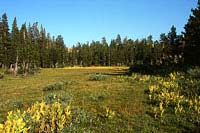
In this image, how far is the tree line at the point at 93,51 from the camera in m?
50.6

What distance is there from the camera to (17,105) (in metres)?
18.3

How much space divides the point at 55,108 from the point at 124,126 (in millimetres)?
2822

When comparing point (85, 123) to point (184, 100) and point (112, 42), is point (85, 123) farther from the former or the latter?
point (112, 42)

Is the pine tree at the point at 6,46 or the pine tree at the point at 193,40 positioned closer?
the pine tree at the point at 193,40

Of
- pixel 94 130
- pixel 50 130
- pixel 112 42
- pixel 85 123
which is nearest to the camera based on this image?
pixel 50 130

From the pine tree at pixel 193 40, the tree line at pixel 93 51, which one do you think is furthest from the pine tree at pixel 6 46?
the pine tree at pixel 193 40

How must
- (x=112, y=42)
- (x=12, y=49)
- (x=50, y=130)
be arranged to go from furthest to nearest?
1. (x=112, y=42)
2. (x=12, y=49)
3. (x=50, y=130)

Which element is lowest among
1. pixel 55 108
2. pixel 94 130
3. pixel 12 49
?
pixel 94 130

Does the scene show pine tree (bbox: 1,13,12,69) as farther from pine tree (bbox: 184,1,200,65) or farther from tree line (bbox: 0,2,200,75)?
pine tree (bbox: 184,1,200,65)

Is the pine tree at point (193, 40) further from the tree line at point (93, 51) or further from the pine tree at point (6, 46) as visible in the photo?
the pine tree at point (6, 46)

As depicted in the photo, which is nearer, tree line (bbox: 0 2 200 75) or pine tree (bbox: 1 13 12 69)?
tree line (bbox: 0 2 200 75)

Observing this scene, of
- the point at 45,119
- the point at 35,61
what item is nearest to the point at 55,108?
the point at 45,119

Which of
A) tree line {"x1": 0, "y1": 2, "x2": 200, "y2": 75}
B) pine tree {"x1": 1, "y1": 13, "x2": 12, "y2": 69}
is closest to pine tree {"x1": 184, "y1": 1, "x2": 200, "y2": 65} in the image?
tree line {"x1": 0, "y1": 2, "x2": 200, "y2": 75}

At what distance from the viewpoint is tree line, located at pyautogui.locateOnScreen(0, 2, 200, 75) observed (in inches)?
1992
